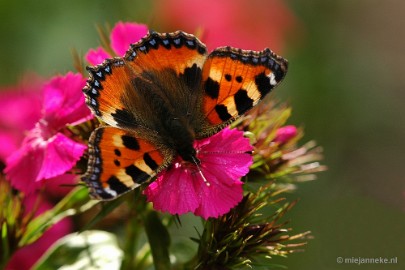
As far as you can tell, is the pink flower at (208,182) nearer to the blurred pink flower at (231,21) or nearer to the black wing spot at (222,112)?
the black wing spot at (222,112)

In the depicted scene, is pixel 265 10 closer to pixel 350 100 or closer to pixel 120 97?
pixel 350 100

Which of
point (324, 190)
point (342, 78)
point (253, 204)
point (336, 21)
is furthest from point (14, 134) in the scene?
point (336, 21)

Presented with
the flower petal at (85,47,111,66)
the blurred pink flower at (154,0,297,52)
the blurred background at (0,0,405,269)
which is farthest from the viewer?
the blurred pink flower at (154,0,297,52)

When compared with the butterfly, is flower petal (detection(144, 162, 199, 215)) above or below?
below

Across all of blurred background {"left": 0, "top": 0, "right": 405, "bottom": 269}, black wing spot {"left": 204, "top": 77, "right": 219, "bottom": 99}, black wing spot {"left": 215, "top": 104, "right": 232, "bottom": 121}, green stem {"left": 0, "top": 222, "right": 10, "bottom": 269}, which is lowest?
green stem {"left": 0, "top": 222, "right": 10, "bottom": 269}

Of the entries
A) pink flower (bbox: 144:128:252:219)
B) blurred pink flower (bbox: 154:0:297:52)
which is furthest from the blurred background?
pink flower (bbox: 144:128:252:219)

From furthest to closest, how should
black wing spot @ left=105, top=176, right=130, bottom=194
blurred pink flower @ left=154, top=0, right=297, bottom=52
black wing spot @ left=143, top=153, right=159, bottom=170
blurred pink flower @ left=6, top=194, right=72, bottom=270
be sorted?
blurred pink flower @ left=154, top=0, right=297, bottom=52 → blurred pink flower @ left=6, top=194, right=72, bottom=270 → black wing spot @ left=143, top=153, right=159, bottom=170 → black wing spot @ left=105, top=176, right=130, bottom=194

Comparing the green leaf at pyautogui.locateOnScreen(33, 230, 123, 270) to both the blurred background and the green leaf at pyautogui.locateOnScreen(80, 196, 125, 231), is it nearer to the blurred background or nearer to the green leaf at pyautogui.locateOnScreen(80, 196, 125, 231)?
the green leaf at pyautogui.locateOnScreen(80, 196, 125, 231)

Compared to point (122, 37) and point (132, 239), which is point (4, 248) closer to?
point (132, 239)
